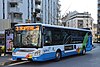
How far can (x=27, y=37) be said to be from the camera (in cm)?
1812

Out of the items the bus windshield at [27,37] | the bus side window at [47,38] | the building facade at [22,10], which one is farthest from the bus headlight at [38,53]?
the building facade at [22,10]

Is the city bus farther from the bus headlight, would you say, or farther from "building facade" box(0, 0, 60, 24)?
"building facade" box(0, 0, 60, 24)

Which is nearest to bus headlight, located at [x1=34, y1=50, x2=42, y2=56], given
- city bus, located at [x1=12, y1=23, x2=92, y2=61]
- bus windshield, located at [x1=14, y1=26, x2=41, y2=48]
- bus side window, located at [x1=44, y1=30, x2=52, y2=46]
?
city bus, located at [x1=12, y1=23, x2=92, y2=61]

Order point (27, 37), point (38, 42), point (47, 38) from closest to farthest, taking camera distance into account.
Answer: point (38, 42) < point (27, 37) < point (47, 38)

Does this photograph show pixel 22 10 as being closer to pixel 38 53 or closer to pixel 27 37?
pixel 27 37

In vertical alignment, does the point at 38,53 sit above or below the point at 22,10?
below

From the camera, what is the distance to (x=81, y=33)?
26.2 metres

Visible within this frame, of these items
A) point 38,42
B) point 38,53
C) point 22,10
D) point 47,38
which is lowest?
point 38,53

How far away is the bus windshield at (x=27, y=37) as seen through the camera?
17.9m

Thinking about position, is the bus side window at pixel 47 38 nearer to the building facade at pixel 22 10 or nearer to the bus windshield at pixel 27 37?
the bus windshield at pixel 27 37

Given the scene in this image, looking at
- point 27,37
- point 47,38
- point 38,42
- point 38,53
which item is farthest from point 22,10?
point 38,53

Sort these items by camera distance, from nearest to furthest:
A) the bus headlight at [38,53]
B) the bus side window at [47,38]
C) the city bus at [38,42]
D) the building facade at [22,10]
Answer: the bus headlight at [38,53] → the city bus at [38,42] → the bus side window at [47,38] → the building facade at [22,10]

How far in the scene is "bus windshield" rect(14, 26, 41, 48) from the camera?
17.9 m

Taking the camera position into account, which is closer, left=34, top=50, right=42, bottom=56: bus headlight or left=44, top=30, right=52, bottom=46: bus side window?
left=34, top=50, right=42, bottom=56: bus headlight
